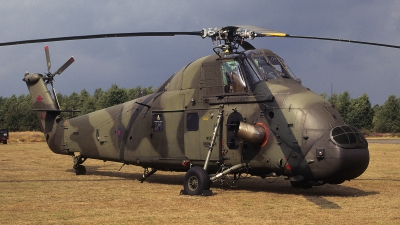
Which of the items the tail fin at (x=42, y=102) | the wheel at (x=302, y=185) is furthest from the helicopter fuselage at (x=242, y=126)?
the tail fin at (x=42, y=102)

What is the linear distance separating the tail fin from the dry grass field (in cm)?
302

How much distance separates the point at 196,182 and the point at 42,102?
10.4 metres

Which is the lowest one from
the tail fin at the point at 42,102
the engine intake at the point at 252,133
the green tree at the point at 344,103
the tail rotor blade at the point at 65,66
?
the engine intake at the point at 252,133

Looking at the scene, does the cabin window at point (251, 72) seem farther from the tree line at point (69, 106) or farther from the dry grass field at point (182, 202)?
the tree line at point (69, 106)

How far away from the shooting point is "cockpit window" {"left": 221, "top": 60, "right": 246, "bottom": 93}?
14.8 meters

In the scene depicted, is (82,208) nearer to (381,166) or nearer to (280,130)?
(280,130)

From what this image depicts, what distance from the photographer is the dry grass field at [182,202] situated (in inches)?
400

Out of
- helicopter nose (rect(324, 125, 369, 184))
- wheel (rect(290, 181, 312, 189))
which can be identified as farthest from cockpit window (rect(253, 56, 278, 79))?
wheel (rect(290, 181, 312, 189))

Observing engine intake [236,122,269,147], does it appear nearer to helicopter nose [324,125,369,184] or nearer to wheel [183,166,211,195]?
wheel [183,166,211,195]

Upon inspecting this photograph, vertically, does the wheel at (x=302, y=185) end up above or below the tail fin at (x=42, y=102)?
below

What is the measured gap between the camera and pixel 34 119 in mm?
96062

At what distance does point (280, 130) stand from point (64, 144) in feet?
34.1

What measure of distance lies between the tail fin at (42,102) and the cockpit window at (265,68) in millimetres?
10167

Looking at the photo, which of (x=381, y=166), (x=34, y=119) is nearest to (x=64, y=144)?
(x=381, y=166)
